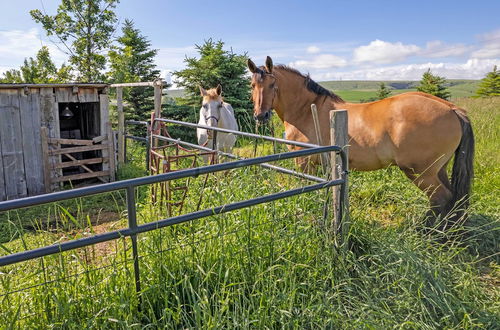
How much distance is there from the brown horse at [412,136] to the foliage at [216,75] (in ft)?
28.4

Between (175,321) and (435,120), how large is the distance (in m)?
3.06

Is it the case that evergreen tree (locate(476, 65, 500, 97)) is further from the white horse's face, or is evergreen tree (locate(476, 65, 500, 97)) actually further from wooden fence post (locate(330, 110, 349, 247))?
wooden fence post (locate(330, 110, 349, 247))

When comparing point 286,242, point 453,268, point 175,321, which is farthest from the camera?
point 453,268

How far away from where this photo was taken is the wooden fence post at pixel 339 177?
2445 millimetres

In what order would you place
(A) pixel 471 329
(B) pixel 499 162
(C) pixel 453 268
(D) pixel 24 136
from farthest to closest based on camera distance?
(D) pixel 24 136, (B) pixel 499 162, (C) pixel 453 268, (A) pixel 471 329

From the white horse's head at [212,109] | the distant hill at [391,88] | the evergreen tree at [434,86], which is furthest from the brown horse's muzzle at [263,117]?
the distant hill at [391,88]

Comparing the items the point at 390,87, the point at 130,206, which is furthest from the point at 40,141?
the point at 390,87

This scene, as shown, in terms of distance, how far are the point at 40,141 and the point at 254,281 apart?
679 centimetres

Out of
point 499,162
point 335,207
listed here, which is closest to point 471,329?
point 335,207

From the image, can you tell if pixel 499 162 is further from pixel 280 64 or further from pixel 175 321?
pixel 175 321

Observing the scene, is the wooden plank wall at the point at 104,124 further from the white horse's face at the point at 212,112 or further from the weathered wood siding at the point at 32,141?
the white horse's face at the point at 212,112

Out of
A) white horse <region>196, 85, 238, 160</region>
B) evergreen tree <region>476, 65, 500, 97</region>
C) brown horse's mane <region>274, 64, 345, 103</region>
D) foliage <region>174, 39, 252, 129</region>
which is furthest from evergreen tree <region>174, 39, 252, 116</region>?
evergreen tree <region>476, 65, 500, 97</region>

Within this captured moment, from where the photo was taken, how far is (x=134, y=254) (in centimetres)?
182

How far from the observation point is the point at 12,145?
7000 mm
